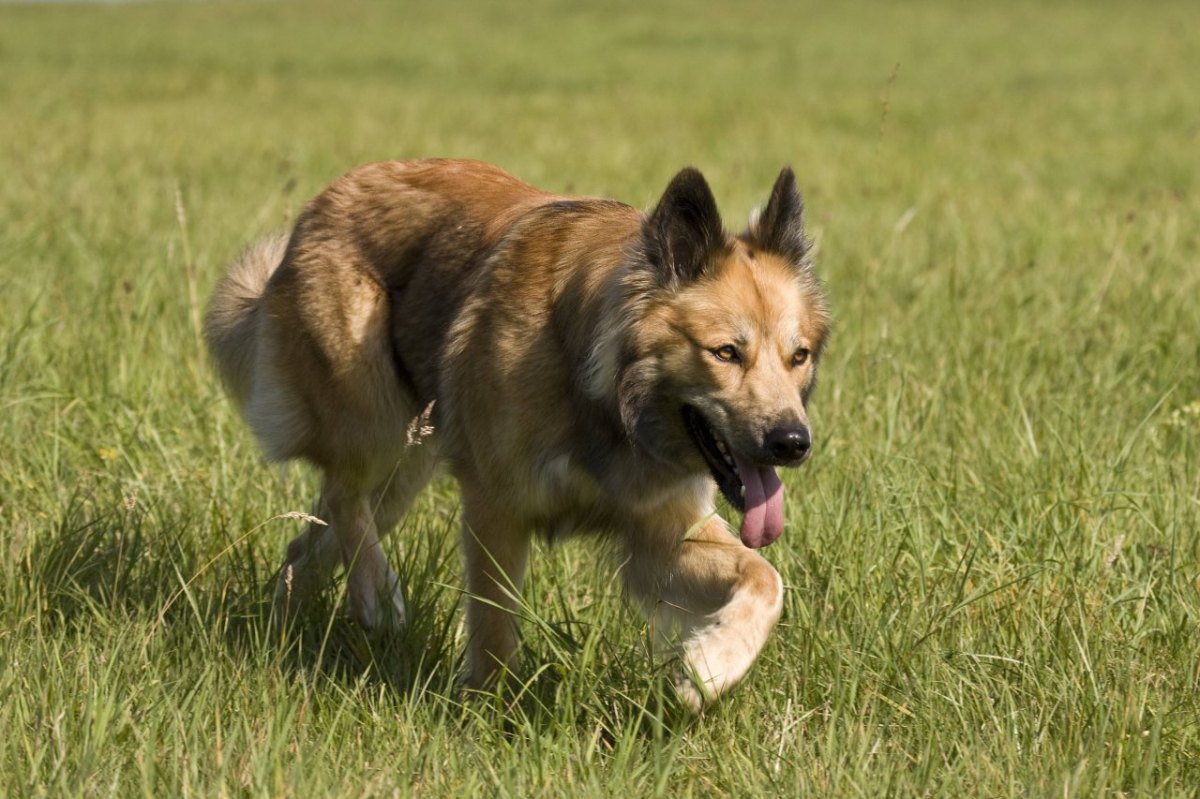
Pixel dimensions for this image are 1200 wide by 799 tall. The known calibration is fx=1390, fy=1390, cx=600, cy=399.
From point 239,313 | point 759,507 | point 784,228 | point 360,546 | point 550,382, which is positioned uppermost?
point 784,228

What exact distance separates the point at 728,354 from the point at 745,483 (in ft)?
1.00

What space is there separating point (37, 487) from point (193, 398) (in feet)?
3.16

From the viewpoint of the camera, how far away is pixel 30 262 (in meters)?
6.91

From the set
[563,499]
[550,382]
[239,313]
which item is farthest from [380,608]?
[239,313]

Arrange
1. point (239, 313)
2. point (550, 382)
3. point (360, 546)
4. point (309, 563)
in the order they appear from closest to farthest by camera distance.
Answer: point (550, 382) → point (309, 563) → point (360, 546) → point (239, 313)

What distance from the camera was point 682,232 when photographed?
3281mm

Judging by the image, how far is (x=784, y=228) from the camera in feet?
11.5

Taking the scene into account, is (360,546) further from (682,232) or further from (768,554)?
(682,232)

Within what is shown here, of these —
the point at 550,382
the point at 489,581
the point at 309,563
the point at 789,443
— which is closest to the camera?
the point at 789,443

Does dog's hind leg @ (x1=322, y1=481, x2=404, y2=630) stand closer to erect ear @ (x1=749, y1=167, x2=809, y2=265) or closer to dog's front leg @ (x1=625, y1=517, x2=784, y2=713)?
dog's front leg @ (x1=625, y1=517, x2=784, y2=713)

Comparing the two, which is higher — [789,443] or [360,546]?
[789,443]

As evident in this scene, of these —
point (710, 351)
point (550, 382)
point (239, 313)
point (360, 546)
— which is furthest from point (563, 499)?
point (239, 313)

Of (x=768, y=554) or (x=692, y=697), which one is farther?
(x=768, y=554)

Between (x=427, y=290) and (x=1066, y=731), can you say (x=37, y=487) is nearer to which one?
(x=427, y=290)
